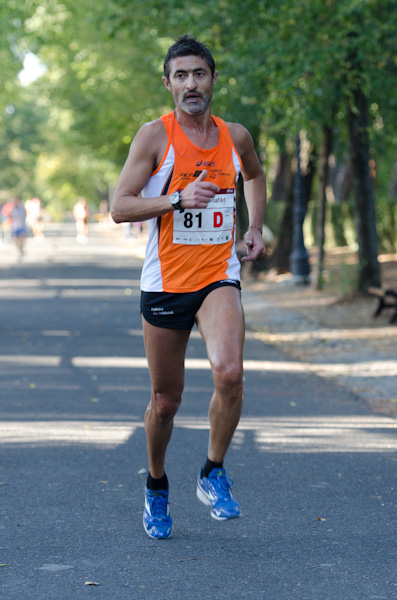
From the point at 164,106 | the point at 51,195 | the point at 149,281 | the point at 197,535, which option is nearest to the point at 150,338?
the point at 149,281

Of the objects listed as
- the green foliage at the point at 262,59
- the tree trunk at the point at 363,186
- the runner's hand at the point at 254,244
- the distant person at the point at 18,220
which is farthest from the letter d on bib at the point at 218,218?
the distant person at the point at 18,220

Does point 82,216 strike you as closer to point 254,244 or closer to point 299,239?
point 299,239

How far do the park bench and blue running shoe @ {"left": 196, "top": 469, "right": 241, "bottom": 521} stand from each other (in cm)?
997

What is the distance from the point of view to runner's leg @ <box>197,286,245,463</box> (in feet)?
14.8

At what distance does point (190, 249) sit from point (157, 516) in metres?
1.22

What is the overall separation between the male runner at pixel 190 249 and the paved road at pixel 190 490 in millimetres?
355

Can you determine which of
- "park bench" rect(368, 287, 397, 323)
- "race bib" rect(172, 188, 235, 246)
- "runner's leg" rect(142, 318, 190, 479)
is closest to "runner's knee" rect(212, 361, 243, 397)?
"runner's leg" rect(142, 318, 190, 479)

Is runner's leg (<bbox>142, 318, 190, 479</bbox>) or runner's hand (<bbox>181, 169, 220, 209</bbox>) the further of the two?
runner's leg (<bbox>142, 318, 190, 479</bbox>)

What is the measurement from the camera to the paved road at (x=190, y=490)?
4.26 meters

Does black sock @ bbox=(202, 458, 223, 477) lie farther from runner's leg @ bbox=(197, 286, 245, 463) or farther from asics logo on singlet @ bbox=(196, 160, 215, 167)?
asics logo on singlet @ bbox=(196, 160, 215, 167)

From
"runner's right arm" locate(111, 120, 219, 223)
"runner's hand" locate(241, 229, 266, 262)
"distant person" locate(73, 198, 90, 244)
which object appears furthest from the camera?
"distant person" locate(73, 198, 90, 244)

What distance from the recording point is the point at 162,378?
4746mm

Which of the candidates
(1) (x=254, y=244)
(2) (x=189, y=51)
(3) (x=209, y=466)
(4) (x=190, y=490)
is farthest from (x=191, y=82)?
(4) (x=190, y=490)

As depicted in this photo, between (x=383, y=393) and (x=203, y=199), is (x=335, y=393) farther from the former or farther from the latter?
(x=203, y=199)
